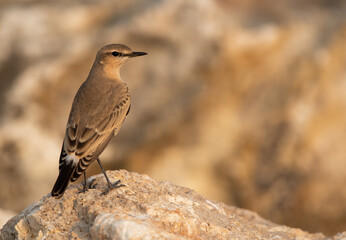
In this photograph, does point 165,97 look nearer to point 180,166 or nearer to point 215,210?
point 180,166

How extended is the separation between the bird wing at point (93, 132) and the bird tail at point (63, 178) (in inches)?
2.3

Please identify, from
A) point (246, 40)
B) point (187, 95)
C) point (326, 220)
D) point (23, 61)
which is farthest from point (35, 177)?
point (326, 220)

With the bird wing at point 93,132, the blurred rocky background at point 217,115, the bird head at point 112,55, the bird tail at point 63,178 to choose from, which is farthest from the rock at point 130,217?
→ the blurred rocky background at point 217,115

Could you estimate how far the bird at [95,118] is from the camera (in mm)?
6949

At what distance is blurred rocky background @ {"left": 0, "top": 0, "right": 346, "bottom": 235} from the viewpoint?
13.0 m

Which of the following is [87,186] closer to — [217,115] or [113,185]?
[113,185]

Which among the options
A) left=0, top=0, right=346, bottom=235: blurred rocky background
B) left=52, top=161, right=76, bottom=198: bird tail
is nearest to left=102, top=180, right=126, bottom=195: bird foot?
left=52, top=161, right=76, bottom=198: bird tail

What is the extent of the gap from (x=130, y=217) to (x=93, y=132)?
1.81 meters

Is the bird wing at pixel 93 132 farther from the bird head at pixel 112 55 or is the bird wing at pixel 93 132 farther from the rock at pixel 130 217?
the bird head at pixel 112 55

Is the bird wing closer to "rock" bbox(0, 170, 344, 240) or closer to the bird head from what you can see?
"rock" bbox(0, 170, 344, 240)

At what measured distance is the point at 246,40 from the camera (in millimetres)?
13383

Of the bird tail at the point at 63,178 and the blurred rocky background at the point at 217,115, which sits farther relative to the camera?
the blurred rocky background at the point at 217,115

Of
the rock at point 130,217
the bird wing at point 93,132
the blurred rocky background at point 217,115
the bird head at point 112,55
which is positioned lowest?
the rock at point 130,217

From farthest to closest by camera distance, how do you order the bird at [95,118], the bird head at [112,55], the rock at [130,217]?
1. the bird head at [112,55]
2. the bird at [95,118]
3. the rock at [130,217]
